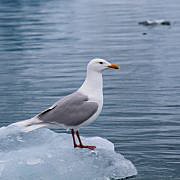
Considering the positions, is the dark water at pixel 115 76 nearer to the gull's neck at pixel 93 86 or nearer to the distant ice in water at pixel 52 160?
the distant ice in water at pixel 52 160

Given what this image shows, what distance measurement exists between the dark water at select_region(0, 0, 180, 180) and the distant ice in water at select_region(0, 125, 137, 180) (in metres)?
0.62

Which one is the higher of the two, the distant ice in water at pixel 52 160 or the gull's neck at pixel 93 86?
the gull's neck at pixel 93 86

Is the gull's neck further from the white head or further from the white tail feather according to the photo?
the white tail feather

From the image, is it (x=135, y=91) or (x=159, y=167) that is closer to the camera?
(x=159, y=167)

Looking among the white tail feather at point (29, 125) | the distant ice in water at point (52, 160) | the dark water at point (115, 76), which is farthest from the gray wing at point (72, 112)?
the dark water at point (115, 76)

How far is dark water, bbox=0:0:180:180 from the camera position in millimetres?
10836

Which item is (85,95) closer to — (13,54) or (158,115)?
(158,115)

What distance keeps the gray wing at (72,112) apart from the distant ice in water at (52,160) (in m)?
0.35

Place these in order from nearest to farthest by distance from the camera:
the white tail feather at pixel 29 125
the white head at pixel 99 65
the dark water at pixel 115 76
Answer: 1. the white tail feather at pixel 29 125
2. the white head at pixel 99 65
3. the dark water at pixel 115 76

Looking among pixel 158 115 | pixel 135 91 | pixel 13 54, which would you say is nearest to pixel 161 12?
pixel 13 54

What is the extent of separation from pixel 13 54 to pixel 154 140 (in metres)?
13.1

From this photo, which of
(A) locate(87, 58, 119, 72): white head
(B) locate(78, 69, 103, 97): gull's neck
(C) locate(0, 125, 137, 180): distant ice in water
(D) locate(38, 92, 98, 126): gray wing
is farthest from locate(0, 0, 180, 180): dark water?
(A) locate(87, 58, 119, 72): white head

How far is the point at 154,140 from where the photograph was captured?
10.9 metres

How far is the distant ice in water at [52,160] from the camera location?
26.4 ft
